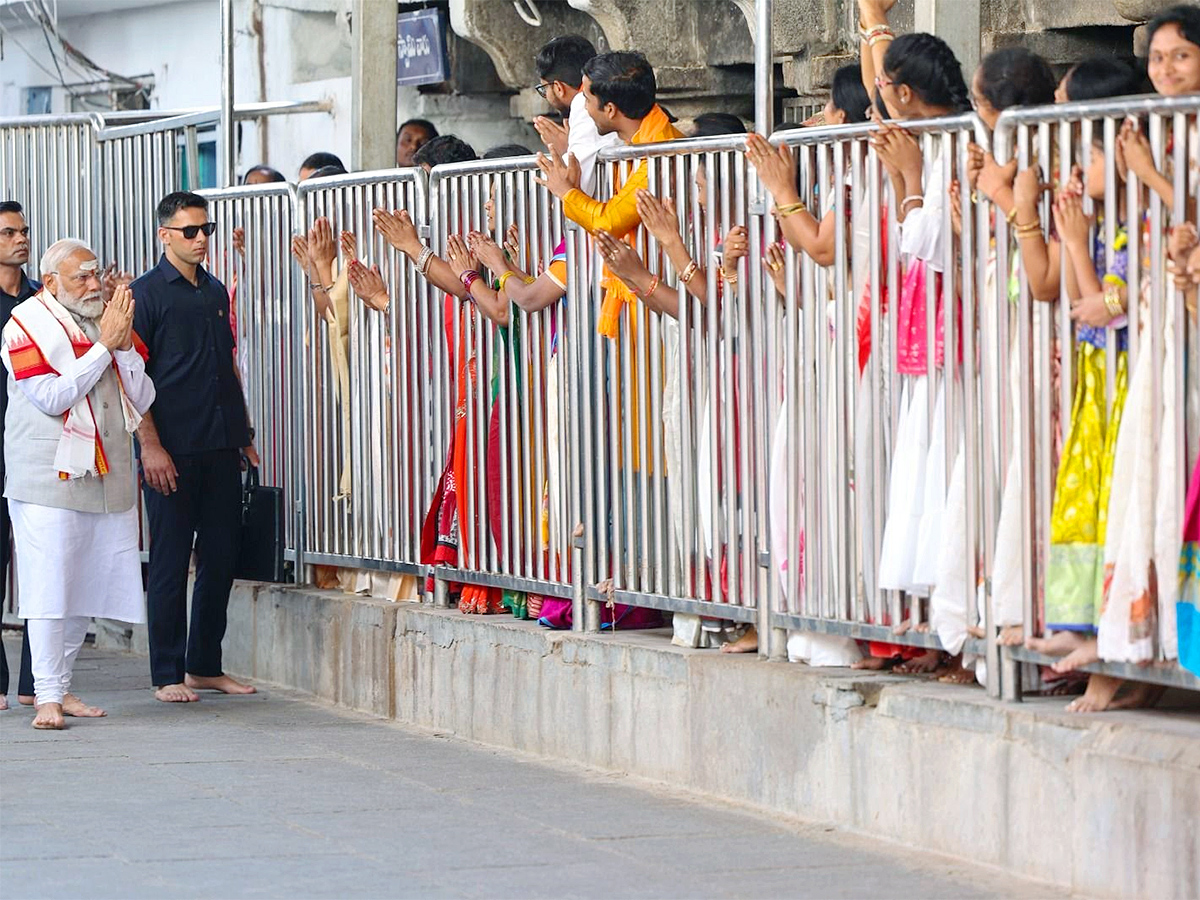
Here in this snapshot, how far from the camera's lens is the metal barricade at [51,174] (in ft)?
41.1

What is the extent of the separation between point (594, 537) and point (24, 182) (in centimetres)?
545

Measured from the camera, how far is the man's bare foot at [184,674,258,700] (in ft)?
34.7

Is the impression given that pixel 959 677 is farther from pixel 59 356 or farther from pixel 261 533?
pixel 261 533

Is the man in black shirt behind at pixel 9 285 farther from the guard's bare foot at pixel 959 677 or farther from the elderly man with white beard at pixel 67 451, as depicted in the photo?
the guard's bare foot at pixel 959 677

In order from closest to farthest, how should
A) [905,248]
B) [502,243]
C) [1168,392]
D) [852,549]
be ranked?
[1168,392] → [905,248] → [852,549] → [502,243]

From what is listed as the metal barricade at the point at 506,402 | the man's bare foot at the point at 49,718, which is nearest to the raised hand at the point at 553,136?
the metal barricade at the point at 506,402

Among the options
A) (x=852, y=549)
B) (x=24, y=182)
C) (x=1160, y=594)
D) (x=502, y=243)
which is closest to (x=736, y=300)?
(x=852, y=549)

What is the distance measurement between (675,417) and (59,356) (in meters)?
2.60

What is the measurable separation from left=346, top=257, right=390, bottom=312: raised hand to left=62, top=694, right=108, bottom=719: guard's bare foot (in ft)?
6.52

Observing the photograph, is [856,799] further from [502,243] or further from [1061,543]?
[502,243]

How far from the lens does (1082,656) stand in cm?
642

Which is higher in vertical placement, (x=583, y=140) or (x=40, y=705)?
(x=583, y=140)

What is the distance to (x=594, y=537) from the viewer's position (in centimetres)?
873

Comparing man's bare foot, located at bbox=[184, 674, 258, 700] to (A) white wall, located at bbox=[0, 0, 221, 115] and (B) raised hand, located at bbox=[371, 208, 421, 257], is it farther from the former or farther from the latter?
(A) white wall, located at bbox=[0, 0, 221, 115]
